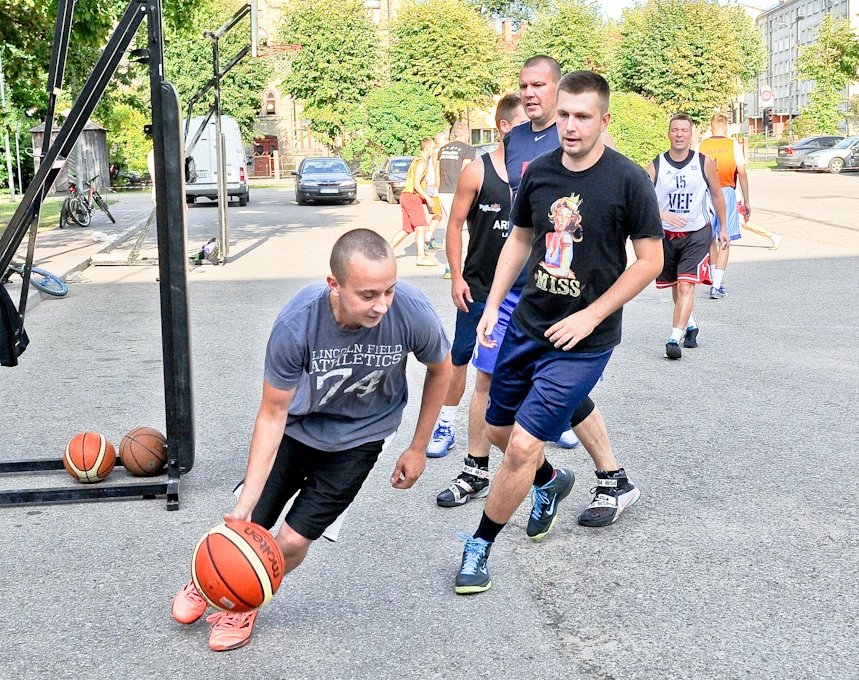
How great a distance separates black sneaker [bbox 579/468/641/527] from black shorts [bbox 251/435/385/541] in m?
1.52

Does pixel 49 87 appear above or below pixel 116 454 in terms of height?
above

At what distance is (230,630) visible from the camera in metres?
3.96

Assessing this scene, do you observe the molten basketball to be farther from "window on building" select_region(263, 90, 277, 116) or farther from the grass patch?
"window on building" select_region(263, 90, 277, 116)

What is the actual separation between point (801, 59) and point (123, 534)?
59.4 meters

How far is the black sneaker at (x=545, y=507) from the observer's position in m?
5.02

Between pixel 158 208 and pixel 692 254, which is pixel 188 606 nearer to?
pixel 158 208

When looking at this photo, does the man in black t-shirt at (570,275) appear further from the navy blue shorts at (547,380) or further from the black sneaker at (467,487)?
the black sneaker at (467,487)

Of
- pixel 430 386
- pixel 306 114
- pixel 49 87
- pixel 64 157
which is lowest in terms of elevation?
pixel 430 386

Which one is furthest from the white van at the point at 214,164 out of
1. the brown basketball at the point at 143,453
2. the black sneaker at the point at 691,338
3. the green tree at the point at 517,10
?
the green tree at the point at 517,10

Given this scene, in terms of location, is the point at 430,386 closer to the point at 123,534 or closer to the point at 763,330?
the point at 123,534

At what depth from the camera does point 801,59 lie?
5822 cm

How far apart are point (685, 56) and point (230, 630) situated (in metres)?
64.2

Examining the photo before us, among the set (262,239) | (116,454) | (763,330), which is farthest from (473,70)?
(116,454)

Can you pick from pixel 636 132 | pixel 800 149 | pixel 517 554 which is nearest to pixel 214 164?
pixel 636 132
